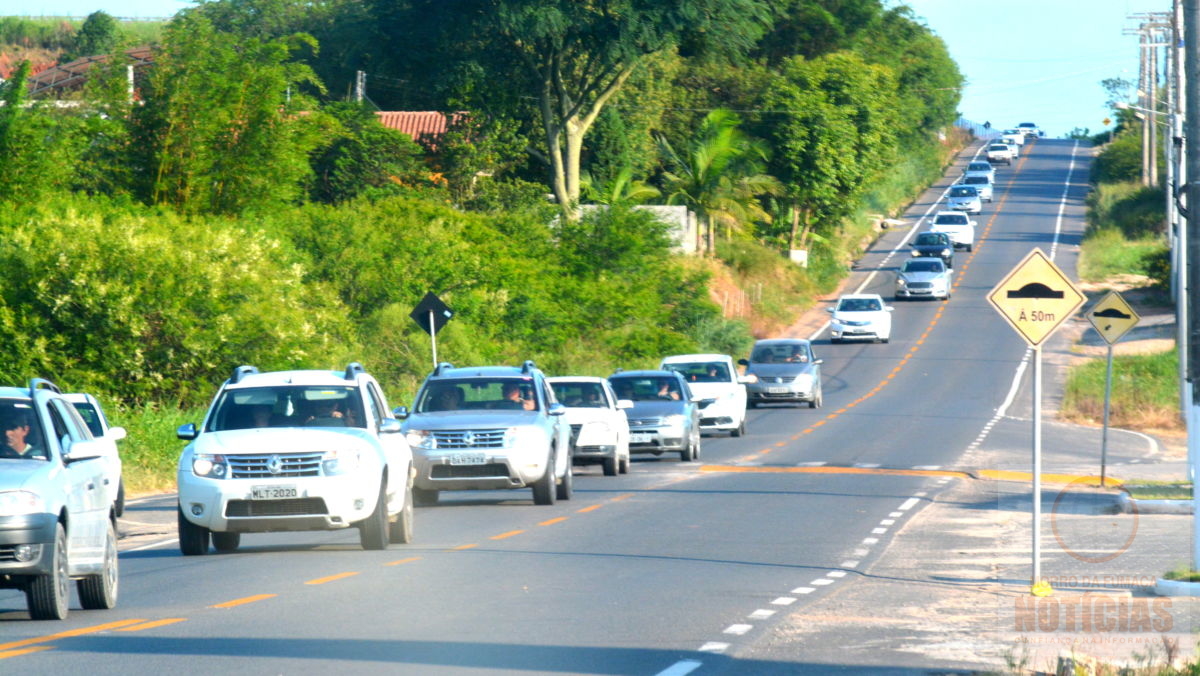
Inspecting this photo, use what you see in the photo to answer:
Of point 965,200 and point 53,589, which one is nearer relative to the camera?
point 53,589

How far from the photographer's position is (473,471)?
67.8 feet

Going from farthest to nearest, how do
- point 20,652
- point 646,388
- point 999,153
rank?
point 999,153, point 646,388, point 20,652

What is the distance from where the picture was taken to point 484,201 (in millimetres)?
58188

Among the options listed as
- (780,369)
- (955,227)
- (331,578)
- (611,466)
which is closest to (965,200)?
(955,227)

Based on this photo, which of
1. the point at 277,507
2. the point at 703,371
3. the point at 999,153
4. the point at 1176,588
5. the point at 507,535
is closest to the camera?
the point at 1176,588

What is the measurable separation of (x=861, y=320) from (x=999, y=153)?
67912 mm

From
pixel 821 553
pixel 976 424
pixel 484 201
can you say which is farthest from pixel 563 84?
pixel 821 553

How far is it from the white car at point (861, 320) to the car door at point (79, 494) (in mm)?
45465

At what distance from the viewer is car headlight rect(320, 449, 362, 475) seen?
15898 millimetres

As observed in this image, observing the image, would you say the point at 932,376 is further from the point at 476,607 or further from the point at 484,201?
the point at 476,607

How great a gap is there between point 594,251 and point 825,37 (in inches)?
1536

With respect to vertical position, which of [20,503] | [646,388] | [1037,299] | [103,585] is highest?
[1037,299]

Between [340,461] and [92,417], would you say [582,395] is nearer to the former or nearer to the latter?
[92,417]

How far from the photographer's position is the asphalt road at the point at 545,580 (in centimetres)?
1016
